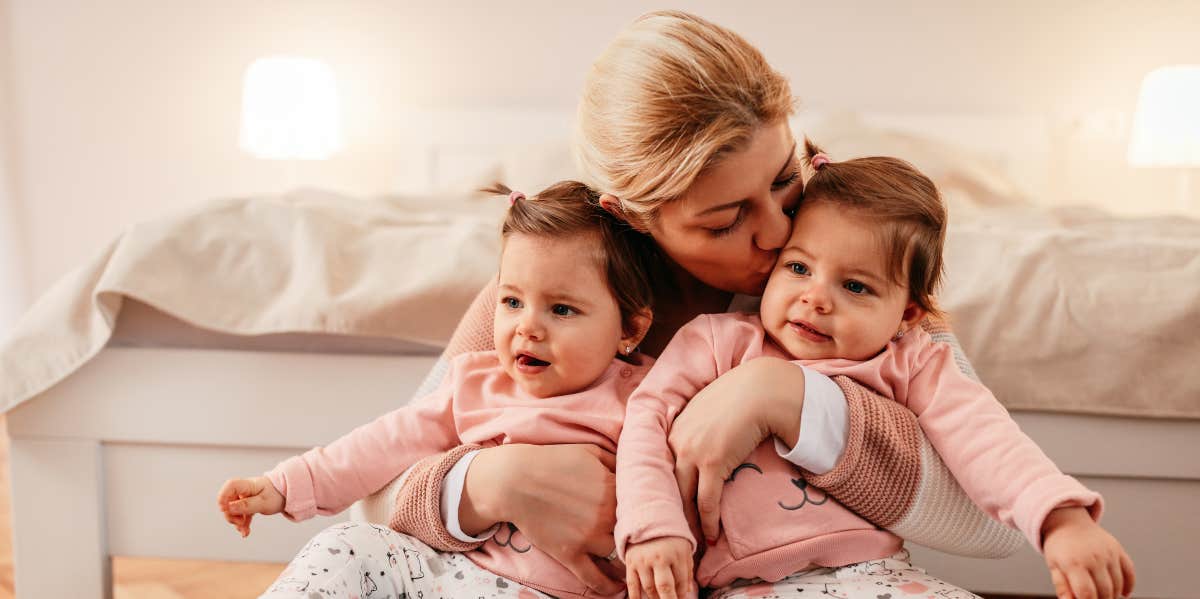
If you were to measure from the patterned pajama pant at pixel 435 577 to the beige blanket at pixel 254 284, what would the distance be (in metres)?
0.55

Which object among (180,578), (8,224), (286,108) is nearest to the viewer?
(180,578)

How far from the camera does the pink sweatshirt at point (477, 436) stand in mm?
874

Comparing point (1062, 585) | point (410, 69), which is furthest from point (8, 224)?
point (1062, 585)

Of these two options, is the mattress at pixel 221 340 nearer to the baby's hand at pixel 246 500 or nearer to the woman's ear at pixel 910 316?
the baby's hand at pixel 246 500

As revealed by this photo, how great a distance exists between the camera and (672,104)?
2.81 ft

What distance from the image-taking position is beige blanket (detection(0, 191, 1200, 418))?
1.32m

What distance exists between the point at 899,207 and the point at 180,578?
1.35 meters

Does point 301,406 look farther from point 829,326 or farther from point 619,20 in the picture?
point 619,20

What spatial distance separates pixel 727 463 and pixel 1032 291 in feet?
2.46

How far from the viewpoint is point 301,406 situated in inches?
55.9

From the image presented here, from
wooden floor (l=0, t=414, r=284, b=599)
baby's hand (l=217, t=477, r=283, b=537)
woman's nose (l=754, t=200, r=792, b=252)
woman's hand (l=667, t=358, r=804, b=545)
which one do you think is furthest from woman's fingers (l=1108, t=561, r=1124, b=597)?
wooden floor (l=0, t=414, r=284, b=599)

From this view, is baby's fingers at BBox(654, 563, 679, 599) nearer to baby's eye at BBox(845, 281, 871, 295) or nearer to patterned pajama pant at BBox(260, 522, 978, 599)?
patterned pajama pant at BBox(260, 522, 978, 599)

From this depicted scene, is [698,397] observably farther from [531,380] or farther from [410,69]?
[410,69]

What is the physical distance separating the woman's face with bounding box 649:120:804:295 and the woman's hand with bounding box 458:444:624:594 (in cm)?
22
